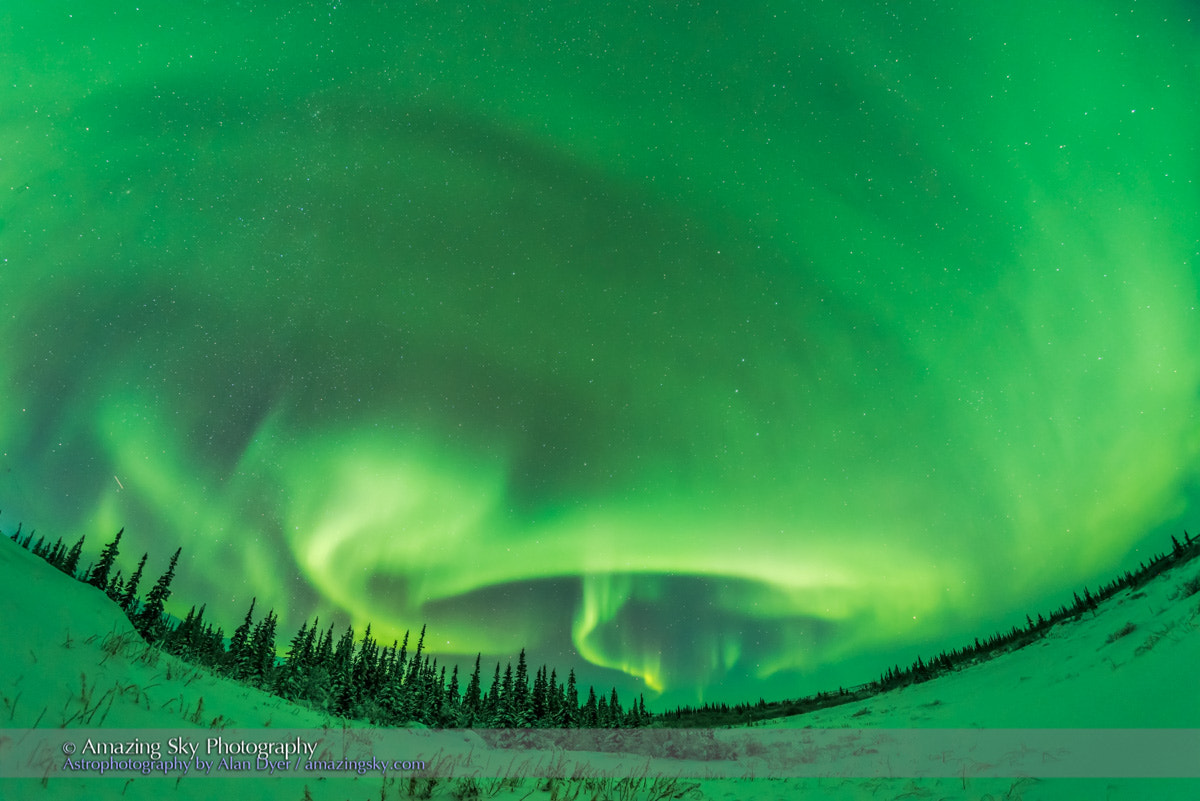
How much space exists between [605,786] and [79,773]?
20.5 ft

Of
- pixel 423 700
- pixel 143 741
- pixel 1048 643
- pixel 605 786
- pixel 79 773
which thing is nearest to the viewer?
pixel 79 773

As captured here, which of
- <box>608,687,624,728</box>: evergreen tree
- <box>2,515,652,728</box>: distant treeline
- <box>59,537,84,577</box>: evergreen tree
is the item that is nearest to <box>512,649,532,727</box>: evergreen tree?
<box>2,515,652,728</box>: distant treeline

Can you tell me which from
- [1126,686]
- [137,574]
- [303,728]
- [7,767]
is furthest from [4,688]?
[137,574]

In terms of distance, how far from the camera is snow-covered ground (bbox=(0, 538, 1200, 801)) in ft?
16.2

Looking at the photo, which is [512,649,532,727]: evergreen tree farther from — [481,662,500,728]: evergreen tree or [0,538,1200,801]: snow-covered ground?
[0,538,1200,801]: snow-covered ground

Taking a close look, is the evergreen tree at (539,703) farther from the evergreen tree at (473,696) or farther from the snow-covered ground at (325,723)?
the snow-covered ground at (325,723)

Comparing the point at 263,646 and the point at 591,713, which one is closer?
the point at 263,646

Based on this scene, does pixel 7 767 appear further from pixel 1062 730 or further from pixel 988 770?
pixel 1062 730

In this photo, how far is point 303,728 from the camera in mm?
8609

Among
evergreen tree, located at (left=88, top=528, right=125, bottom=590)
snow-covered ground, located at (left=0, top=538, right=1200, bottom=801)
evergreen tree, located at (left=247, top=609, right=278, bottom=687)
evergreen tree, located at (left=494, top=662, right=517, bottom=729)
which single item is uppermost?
evergreen tree, located at (left=88, top=528, right=125, bottom=590)

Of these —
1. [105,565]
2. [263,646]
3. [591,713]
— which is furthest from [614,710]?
[105,565]

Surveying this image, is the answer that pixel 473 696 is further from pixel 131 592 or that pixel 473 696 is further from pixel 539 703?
pixel 131 592

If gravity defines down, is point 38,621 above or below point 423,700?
below

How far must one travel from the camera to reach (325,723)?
9.70m
